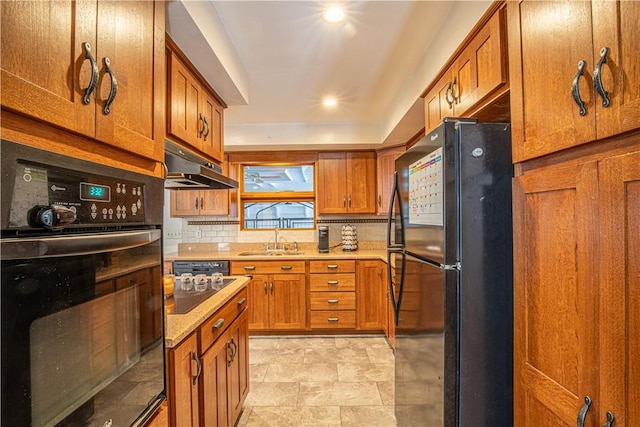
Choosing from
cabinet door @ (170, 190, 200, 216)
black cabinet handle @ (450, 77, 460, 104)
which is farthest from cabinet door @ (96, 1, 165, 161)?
cabinet door @ (170, 190, 200, 216)

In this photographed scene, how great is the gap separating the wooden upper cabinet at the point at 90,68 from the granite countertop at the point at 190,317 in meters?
0.66

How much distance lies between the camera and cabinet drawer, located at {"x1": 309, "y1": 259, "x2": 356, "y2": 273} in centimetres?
348

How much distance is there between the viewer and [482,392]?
4.13 feet

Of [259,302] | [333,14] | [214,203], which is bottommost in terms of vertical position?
[259,302]

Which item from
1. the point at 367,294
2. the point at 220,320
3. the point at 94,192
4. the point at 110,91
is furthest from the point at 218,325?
the point at 367,294

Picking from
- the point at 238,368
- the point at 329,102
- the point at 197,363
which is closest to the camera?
the point at 197,363

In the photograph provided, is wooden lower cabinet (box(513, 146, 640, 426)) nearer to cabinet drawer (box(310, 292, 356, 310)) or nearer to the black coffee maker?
cabinet drawer (box(310, 292, 356, 310))

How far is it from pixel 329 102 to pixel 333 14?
1.34 metres

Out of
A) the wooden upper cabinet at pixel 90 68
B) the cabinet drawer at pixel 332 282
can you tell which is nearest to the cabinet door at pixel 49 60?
the wooden upper cabinet at pixel 90 68

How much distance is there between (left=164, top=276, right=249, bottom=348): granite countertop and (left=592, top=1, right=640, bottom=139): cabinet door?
4.66 feet

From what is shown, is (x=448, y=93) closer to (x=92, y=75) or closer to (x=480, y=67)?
(x=480, y=67)

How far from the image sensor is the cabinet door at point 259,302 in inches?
136

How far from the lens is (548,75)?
860 millimetres

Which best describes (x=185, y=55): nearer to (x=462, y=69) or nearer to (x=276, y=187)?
(x=462, y=69)
